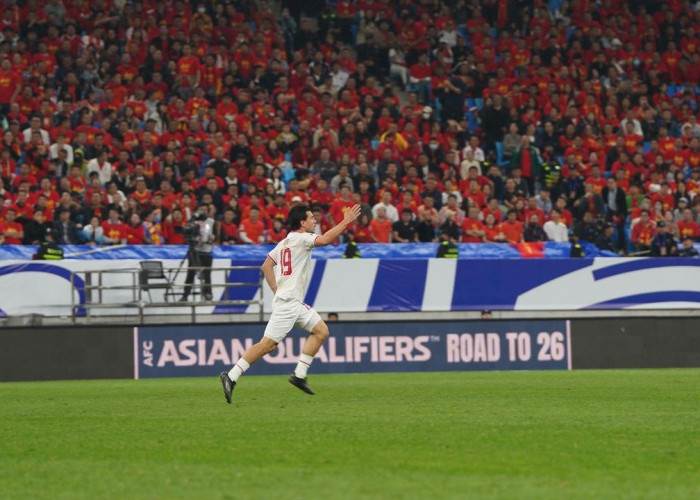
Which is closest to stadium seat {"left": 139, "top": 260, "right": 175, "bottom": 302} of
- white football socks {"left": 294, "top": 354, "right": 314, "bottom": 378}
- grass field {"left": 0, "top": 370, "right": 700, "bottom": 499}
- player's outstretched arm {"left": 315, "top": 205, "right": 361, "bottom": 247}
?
grass field {"left": 0, "top": 370, "right": 700, "bottom": 499}

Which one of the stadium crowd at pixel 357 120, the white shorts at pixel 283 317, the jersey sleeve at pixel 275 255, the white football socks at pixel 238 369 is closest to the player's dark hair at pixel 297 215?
the jersey sleeve at pixel 275 255

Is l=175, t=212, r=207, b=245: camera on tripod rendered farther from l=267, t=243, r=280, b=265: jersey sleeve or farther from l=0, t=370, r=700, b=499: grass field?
l=267, t=243, r=280, b=265: jersey sleeve

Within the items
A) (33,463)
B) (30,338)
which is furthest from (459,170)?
(33,463)

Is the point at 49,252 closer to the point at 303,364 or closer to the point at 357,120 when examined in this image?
the point at 357,120

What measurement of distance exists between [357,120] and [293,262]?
49.7ft

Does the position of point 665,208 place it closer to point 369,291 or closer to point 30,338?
point 369,291

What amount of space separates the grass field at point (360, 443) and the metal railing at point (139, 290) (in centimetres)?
507

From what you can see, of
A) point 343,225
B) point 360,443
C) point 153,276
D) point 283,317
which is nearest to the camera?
point 360,443

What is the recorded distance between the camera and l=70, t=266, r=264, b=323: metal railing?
20.7 m

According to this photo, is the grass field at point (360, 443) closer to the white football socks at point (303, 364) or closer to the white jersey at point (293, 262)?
the white football socks at point (303, 364)

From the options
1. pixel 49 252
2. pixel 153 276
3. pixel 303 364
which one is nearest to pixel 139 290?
pixel 153 276

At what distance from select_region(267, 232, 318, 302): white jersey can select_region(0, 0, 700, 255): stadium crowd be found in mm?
9930

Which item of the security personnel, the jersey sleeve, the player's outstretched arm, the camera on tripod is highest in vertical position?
the player's outstretched arm

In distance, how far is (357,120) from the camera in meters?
28.2
